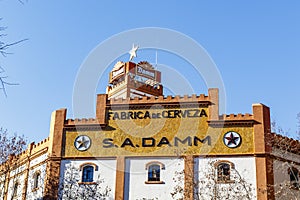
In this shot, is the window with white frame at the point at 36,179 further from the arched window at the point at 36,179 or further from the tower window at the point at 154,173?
the tower window at the point at 154,173

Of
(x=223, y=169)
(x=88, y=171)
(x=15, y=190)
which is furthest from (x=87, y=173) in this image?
(x=223, y=169)

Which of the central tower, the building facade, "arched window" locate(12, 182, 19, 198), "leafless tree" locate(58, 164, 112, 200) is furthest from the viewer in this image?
the central tower

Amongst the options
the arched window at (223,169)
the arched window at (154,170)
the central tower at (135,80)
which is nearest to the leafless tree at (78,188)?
the arched window at (154,170)

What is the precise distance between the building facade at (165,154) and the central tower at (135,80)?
16051mm

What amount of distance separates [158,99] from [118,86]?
1803cm

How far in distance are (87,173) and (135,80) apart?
19.1 m

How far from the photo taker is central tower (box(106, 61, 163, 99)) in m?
42.5

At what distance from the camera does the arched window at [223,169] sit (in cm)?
2354

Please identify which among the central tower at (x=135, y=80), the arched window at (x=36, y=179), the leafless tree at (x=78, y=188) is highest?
the central tower at (x=135, y=80)

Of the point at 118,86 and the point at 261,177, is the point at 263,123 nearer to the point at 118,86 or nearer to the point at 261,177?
the point at 261,177

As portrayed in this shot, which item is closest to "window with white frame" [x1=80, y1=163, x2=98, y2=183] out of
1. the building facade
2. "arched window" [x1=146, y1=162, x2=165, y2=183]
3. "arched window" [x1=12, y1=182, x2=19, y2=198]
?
the building facade

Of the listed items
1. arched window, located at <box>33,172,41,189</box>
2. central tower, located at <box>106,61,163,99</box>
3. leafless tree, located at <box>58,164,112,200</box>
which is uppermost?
central tower, located at <box>106,61,163,99</box>

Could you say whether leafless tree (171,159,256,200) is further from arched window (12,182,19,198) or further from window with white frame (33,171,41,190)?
arched window (12,182,19,198)

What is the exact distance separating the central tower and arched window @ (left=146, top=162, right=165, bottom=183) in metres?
17.7
